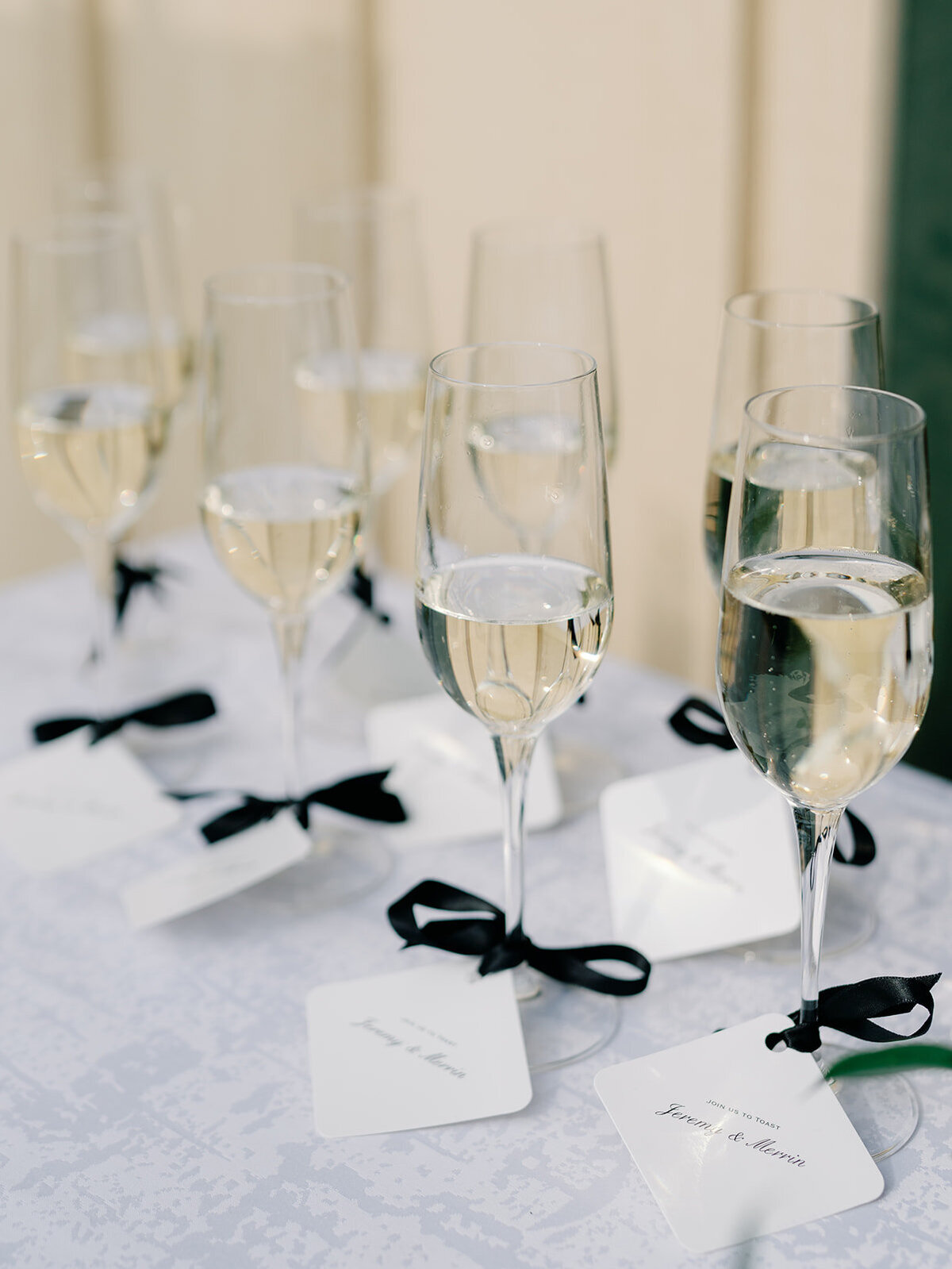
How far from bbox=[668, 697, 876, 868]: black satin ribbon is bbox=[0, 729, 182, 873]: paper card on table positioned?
366mm

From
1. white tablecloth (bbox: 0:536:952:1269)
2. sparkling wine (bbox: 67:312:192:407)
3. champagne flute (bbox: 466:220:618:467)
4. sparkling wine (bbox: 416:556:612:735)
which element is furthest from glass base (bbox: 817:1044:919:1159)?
sparkling wine (bbox: 67:312:192:407)

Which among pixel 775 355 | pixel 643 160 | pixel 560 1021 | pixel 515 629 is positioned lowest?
pixel 560 1021

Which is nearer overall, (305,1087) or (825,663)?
(825,663)

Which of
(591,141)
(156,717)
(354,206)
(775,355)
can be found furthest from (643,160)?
(156,717)

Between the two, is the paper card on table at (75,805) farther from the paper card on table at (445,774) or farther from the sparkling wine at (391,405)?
the sparkling wine at (391,405)

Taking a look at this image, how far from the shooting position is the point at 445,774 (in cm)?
97

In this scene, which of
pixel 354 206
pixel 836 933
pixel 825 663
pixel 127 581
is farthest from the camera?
pixel 127 581

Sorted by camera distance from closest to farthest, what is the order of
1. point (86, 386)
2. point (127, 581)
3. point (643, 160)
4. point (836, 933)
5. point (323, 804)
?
1. point (836, 933)
2. point (323, 804)
3. point (86, 386)
4. point (127, 581)
5. point (643, 160)

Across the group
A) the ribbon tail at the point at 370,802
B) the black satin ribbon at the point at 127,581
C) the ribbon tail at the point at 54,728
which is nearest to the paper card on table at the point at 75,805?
the ribbon tail at the point at 54,728

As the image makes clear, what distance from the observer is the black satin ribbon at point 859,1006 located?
25.4 inches

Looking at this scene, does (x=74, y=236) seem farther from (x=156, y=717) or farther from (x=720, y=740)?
(x=720, y=740)

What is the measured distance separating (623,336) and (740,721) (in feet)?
3.65

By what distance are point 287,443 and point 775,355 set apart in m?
0.32

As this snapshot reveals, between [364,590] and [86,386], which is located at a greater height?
[86,386]
